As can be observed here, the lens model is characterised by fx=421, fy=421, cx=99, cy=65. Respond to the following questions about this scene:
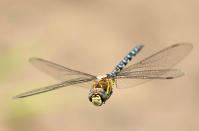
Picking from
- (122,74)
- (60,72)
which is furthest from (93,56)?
(122,74)

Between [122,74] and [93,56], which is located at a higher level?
[93,56]

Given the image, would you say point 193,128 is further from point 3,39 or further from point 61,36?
point 3,39

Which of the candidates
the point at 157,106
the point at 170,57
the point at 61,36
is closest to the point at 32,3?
the point at 61,36

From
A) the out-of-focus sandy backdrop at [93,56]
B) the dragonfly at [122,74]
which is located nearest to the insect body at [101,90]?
the dragonfly at [122,74]

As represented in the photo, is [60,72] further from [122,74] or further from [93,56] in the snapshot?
[93,56]

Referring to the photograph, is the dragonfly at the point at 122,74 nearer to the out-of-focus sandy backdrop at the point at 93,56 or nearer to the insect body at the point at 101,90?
the insect body at the point at 101,90
